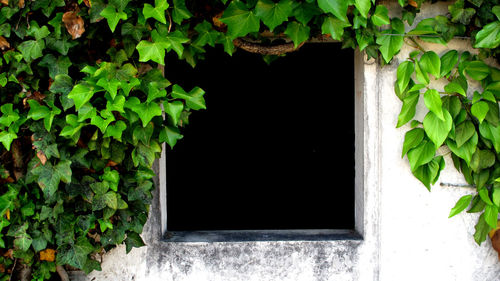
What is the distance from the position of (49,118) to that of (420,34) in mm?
1694

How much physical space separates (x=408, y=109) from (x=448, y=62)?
0.96 ft

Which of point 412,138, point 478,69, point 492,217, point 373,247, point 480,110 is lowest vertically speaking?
point 373,247

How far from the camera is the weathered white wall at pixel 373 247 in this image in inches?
87.0

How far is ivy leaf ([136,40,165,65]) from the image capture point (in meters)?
1.84

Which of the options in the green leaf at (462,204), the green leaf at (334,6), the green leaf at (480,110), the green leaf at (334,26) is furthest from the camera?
the green leaf at (462,204)

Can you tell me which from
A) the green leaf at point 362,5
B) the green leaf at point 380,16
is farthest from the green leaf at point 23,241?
the green leaf at point 380,16

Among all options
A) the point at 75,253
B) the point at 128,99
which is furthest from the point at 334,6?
the point at 75,253

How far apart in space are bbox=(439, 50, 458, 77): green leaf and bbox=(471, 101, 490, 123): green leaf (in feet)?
0.66

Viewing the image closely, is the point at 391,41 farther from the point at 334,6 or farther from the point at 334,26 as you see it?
the point at 334,6

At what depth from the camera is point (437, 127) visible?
80.0 inches

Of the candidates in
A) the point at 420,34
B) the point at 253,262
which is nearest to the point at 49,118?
the point at 253,262

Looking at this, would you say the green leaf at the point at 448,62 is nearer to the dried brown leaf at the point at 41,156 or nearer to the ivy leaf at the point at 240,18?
the ivy leaf at the point at 240,18

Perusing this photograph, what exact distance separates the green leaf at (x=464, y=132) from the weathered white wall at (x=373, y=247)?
160mm

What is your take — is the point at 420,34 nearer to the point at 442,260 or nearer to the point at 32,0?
the point at 442,260
